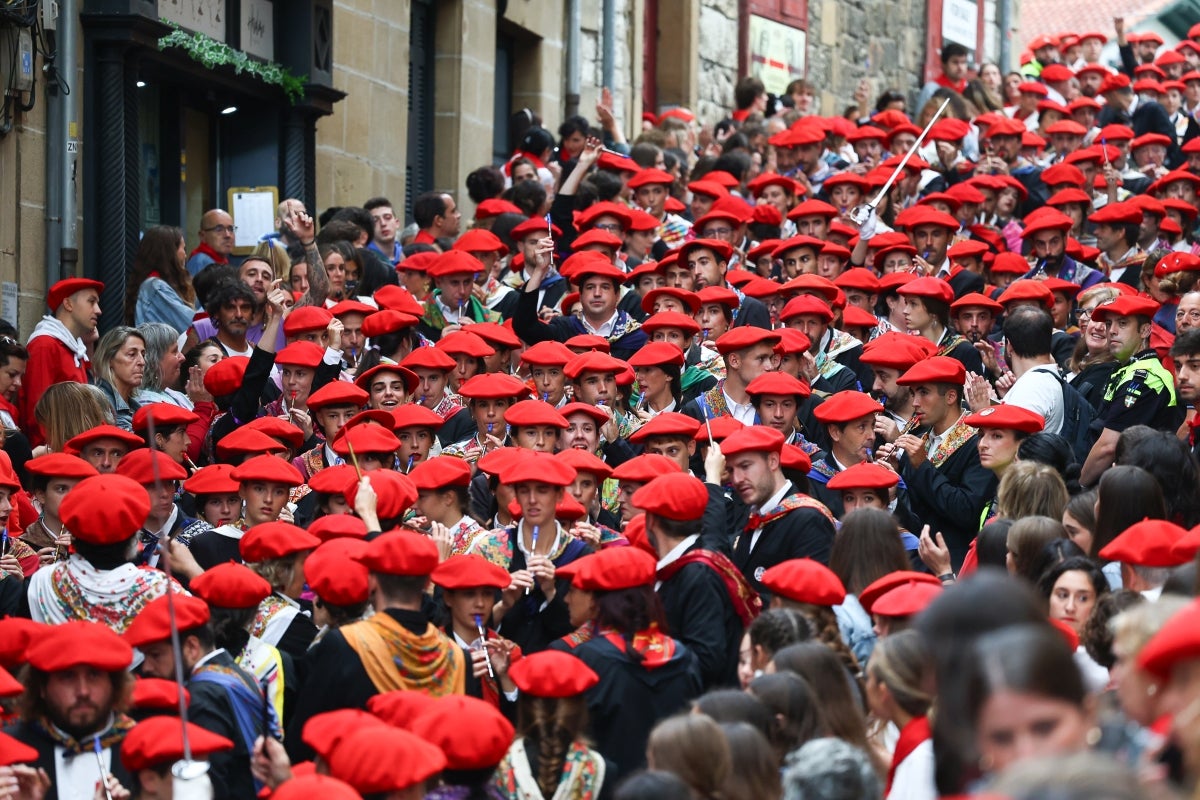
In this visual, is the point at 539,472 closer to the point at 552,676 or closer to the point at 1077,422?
the point at 552,676

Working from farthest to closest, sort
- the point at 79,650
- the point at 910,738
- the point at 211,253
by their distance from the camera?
the point at 211,253
the point at 79,650
the point at 910,738

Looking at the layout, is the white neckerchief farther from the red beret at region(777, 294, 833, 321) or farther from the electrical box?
the red beret at region(777, 294, 833, 321)

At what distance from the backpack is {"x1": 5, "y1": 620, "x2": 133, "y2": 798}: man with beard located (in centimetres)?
536

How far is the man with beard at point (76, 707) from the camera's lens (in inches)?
242

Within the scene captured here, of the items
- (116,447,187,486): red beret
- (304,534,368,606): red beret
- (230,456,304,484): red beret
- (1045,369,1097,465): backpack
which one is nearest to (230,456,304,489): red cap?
(230,456,304,484): red beret

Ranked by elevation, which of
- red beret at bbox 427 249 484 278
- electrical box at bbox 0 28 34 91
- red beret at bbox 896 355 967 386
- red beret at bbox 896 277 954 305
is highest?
electrical box at bbox 0 28 34 91

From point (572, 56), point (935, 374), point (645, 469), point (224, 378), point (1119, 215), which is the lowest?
point (645, 469)

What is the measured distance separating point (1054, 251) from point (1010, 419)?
17.1ft

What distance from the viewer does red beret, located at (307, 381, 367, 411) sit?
33.6ft

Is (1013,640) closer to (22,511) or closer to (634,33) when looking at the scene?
(22,511)

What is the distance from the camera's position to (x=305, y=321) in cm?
1115

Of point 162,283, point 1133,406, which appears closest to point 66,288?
point 162,283

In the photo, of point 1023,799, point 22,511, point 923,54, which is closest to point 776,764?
point 1023,799

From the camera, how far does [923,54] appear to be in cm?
2995
